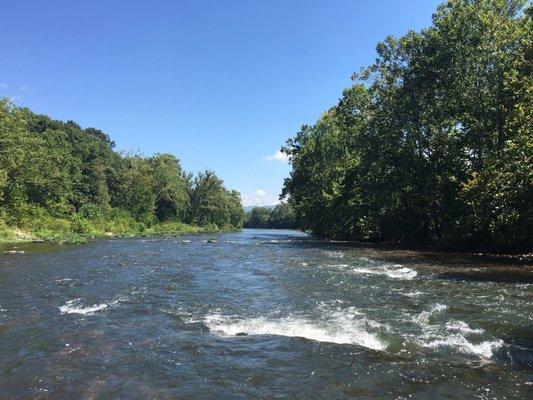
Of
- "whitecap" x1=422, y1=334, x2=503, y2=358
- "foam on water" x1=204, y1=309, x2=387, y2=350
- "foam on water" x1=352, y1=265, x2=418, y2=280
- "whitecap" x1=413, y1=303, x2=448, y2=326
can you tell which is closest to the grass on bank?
"foam on water" x1=352, y1=265, x2=418, y2=280

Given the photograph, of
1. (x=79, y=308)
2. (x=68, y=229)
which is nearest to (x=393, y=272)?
(x=79, y=308)

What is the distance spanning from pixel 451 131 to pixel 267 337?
35329 mm

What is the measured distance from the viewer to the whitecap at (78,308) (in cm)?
1223

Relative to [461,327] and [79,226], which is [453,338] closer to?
[461,327]

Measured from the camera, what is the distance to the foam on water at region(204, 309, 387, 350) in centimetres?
960

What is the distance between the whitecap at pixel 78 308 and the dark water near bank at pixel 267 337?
5cm

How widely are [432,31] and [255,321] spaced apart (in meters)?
34.2

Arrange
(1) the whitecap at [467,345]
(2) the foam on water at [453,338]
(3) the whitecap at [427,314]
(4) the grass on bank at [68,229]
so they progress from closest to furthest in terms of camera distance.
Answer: (1) the whitecap at [467,345]
(2) the foam on water at [453,338]
(3) the whitecap at [427,314]
(4) the grass on bank at [68,229]

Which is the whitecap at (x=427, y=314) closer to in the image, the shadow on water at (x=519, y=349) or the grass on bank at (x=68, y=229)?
the shadow on water at (x=519, y=349)

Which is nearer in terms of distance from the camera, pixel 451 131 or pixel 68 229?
pixel 451 131

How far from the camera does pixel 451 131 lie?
39625 mm

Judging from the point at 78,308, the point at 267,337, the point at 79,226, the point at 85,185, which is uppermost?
the point at 85,185

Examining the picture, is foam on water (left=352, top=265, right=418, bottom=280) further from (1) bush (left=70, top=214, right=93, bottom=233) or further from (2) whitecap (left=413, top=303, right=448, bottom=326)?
(1) bush (left=70, top=214, right=93, bottom=233)

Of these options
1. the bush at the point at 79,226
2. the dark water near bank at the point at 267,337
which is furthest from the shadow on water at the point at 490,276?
the bush at the point at 79,226
